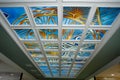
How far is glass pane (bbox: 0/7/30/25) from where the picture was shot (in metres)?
2.52

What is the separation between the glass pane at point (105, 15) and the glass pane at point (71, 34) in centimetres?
51

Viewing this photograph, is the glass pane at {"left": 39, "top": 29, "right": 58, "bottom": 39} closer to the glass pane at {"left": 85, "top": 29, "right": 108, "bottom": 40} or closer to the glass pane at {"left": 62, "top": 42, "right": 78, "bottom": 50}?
the glass pane at {"left": 62, "top": 42, "right": 78, "bottom": 50}

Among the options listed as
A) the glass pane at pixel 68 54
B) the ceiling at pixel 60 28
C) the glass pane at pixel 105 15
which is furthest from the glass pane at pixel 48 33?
the glass pane at pixel 68 54

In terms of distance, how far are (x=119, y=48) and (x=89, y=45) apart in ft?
3.00

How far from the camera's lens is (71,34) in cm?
343

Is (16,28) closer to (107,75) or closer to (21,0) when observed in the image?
(21,0)

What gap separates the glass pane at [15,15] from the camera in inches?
99.4

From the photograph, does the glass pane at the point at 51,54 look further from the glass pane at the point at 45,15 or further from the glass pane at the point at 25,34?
the glass pane at the point at 45,15

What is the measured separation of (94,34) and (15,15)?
2007 mm

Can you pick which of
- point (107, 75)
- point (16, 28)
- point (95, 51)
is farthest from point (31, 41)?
point (107, 75)

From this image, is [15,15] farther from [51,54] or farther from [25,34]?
[51,54]

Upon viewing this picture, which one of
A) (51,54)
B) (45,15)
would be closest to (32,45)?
(51,54)

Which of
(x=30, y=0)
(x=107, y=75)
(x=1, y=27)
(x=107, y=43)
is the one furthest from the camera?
(x=107, y=75)

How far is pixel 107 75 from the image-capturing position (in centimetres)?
825
